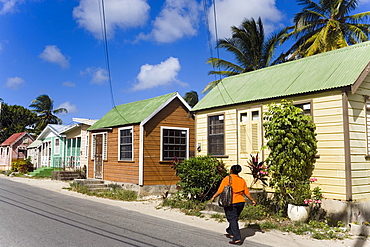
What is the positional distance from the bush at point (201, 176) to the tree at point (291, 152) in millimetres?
2393

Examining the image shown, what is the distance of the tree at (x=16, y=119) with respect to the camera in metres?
56.4

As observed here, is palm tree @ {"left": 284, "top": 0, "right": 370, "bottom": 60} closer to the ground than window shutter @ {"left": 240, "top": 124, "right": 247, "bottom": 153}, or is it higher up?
higher up

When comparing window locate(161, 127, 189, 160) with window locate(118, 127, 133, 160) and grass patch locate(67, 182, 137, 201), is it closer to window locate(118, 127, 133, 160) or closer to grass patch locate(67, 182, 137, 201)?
window locate(118, 127, 133, 160)

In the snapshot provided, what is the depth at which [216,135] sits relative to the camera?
45.3ft

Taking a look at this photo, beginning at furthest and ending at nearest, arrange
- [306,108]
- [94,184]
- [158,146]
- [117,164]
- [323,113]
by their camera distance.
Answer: [94,184], [117,164], [158,146], [306,108], [323,113]

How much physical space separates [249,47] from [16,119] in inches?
1784

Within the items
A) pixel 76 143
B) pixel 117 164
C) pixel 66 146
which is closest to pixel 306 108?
pixel 117 164

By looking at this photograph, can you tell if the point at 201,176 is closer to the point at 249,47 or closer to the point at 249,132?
the point at 249,132

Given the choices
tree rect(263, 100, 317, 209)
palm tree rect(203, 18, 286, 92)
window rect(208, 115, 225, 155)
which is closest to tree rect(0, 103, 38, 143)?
palm tree rect(203, 18, 286, 92)

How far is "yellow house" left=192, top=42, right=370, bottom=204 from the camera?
31.3 feet

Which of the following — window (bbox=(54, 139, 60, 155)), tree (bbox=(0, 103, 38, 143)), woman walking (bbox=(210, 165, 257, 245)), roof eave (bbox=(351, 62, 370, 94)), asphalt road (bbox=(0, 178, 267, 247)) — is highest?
tree (bbox=(0, 103, 38, 143))

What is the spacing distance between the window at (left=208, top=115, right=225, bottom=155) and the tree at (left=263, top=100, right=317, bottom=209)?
3.32 m

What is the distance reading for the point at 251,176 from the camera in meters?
12.3

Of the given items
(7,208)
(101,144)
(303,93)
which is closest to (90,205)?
(7,208)
